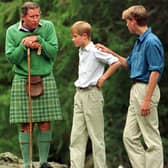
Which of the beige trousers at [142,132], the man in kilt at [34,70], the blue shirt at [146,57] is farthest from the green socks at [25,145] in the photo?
the blue shirt at [146,57]

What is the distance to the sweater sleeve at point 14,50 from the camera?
711 cm

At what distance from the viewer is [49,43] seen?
7.26 metres

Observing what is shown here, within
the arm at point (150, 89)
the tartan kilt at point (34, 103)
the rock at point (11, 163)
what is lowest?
the rock at point (11, 163)

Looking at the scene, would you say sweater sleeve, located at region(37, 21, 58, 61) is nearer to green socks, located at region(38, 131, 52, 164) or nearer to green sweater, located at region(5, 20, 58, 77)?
green sweater, located at region(5, 20, 58, 77)

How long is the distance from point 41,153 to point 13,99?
563 mm

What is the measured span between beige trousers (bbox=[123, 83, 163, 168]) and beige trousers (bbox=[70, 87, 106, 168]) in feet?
1.12

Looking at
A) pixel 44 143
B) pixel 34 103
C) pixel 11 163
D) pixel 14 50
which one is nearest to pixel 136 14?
pixel 14 50

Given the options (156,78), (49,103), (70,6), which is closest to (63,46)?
(70,6)

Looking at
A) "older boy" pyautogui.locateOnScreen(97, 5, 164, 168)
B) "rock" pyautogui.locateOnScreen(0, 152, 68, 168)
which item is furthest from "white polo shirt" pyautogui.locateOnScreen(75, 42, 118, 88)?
"rock" pyautogui.locateOnScreen(0, 152, 68, 168)

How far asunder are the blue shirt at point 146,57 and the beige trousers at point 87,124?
1.55 ft

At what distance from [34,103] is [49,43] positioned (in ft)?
1.85

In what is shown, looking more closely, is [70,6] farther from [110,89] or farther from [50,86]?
[50,86]

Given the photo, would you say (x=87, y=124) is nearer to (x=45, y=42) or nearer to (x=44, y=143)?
(x=44, y=143)

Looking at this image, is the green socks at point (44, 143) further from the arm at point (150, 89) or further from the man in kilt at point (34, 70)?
the arm at point (150, 89)
